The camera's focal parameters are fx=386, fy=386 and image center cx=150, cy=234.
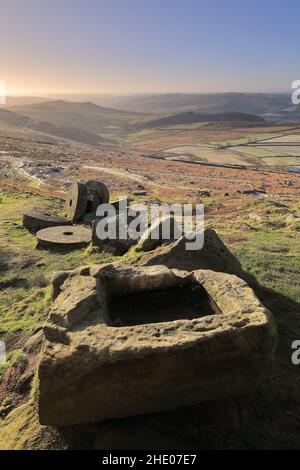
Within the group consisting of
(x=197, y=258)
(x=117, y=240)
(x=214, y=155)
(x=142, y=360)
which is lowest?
(x=214, y=155)

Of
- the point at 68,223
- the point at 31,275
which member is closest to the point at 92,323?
the point at 31,275

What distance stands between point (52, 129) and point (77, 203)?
104 meters

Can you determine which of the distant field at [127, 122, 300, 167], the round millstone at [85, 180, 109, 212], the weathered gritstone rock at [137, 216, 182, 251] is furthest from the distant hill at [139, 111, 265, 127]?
the weathered gritstone rock at [137, 216, 182, 251]

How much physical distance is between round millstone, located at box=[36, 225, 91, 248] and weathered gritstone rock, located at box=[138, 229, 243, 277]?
6588 millimetres

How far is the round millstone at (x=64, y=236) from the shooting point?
14789mm

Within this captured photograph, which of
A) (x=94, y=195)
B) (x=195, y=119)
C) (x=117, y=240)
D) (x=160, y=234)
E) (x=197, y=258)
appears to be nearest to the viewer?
(x=197, y=258)

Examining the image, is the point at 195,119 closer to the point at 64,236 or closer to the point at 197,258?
the point at 64,236

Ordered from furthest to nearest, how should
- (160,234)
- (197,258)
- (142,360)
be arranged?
(160,234)
(197,258)
(142,360)

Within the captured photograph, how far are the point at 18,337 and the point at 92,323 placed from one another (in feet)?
13.0

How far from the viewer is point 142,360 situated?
4535 millimetres

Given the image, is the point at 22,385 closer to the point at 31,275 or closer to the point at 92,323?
the point at 92,323

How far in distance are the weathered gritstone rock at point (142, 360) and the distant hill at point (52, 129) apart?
101 metres

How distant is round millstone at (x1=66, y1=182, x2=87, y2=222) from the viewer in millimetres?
18203

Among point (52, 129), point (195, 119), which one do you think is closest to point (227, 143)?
point (52, 129)
